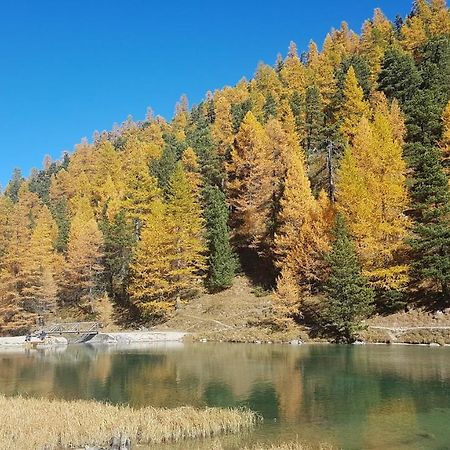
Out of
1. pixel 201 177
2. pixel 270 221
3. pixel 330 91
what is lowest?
pixel 270 221

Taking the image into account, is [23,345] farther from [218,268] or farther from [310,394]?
[310,394]

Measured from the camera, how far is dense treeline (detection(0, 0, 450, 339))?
46125 mm

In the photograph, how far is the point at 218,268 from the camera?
60156 millimetres

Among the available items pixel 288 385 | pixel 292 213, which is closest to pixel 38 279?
pixel 292 213

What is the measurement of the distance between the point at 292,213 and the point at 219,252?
10939mm

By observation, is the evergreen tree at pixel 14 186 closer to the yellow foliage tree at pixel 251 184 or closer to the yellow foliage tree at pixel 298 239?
the yellow foliage tree at pixel 251 184

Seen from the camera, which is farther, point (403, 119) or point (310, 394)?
point (403, 119)

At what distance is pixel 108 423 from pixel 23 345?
4397cm

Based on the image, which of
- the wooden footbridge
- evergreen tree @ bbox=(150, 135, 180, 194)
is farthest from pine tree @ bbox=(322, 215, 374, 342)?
evergreen tree @ bbox=(150, 135, 180, 194)

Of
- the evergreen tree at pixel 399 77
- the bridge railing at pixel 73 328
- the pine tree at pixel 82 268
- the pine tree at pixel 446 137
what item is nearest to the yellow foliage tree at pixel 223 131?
the pine tree at pixel 82 268

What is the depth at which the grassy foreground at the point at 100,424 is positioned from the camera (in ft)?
53.9

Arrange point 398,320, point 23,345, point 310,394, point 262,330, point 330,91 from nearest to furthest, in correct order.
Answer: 1. point 310,394
2. point 398,320
3. point 262,330
4. point 23,345
5. point 330,91

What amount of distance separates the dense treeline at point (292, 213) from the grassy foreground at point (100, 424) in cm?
2776

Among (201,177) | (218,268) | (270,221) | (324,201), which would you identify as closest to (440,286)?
(324,201)
